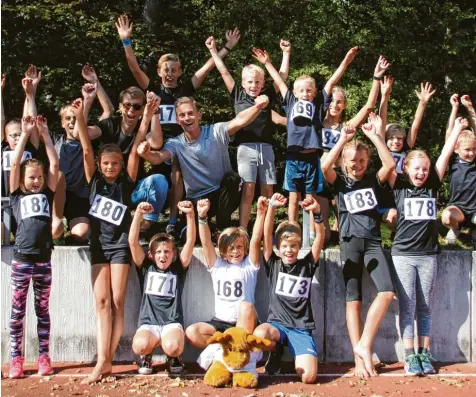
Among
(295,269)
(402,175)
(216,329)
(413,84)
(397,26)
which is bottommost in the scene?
(216,329)

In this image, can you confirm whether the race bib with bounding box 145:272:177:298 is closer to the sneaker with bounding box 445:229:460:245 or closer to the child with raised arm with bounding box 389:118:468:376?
the child with raised arm with bounding box 389:118:468:376

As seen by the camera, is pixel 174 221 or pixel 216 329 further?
pixel 174 221

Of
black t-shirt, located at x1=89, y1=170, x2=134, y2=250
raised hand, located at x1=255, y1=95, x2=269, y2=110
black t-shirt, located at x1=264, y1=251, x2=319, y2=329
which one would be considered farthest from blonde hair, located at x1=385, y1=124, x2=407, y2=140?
black t-shirt, located at x1=89, y1=170, x2=134, y2=250

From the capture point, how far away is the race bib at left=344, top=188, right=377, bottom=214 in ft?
24.4

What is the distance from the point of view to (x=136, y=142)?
24.8 feet

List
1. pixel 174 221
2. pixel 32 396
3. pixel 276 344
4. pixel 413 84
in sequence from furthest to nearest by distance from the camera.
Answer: pixel 413 84
pixel 174 221
pixel 276 344
pixel 32 396

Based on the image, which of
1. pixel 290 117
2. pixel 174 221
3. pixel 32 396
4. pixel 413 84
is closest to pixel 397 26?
pixel 413 84

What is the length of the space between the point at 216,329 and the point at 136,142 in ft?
5.95

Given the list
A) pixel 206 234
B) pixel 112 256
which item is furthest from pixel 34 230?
pixel 206 234

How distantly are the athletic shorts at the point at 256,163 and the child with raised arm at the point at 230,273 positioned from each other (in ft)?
3.29

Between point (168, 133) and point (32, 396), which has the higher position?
point (168, 133)

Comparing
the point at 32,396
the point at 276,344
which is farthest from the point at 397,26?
the point at 32,396

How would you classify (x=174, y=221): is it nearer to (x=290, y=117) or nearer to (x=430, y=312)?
(x=290, y=117)


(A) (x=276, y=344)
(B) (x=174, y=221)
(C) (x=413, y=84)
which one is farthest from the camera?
(C) (x=413, y=84)
